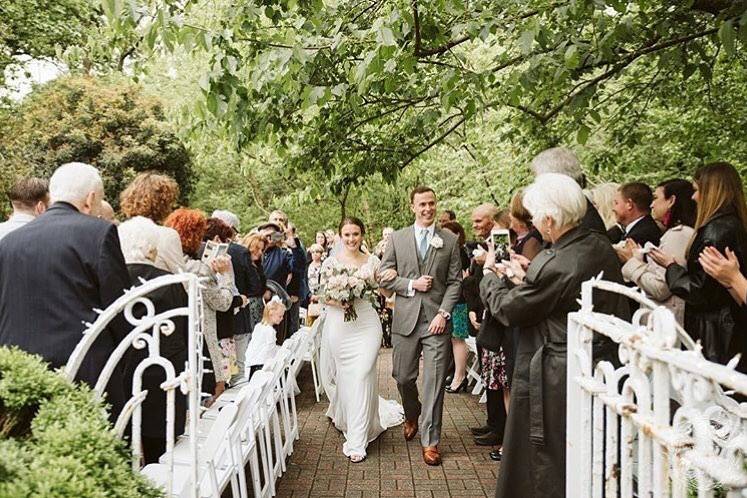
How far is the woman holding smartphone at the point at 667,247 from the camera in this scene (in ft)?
16.2

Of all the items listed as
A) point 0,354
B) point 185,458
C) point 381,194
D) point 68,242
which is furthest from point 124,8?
point 381,194

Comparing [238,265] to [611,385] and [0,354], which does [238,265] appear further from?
[611,385]

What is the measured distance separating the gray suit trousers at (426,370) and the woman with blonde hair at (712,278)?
2244mm

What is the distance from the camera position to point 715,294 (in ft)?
14.4

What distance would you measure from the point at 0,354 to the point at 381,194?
21.1 meters

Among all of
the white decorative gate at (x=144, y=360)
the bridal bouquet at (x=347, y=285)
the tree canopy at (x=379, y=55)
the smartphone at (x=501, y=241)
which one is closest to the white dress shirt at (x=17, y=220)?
the tree canopy at (x=379, y=55)

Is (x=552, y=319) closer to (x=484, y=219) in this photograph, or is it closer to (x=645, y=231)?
(x=645, y=231)

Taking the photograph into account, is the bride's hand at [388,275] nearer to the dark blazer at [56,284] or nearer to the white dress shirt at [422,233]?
the white dress shirt at [422,233]

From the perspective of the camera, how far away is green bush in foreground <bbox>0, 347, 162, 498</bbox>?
2016 millimetres

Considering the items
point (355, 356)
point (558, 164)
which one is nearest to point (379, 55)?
point (558, 164)

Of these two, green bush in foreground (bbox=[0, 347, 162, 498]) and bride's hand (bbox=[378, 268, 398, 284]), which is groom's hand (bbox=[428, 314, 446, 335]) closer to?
bride's hand (bbox=[378, 268, 398, 284])

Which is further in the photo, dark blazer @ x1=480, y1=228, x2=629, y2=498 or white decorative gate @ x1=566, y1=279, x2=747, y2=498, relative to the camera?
dark blazer @ x1=480, y1=228, x2=629, y2=498

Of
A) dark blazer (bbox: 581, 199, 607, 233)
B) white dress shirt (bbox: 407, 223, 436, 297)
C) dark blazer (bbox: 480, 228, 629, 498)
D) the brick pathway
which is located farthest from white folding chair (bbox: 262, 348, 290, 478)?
dark blazer (bbox: 581, 199, 607, 233)

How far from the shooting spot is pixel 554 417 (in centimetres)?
380
